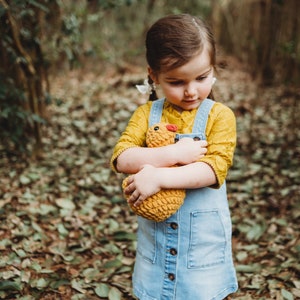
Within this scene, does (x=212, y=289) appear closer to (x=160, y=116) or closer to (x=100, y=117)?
(x=160, y=116)

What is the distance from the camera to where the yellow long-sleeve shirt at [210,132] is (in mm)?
1509

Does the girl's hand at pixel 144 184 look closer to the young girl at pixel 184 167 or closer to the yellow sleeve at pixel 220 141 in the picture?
the young girl at pixel 184 167

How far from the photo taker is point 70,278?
241cm

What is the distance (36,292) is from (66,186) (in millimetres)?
1301

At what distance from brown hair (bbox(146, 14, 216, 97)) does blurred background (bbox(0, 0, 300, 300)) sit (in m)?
0.33

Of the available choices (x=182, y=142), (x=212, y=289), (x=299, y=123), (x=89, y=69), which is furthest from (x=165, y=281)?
(x=89, y=69)

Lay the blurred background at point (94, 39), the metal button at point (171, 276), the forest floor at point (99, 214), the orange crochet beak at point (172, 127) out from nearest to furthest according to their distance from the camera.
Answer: the orange crochet beak at point (172, 127), the metal button at point (171, 276), the forest floor at point (99, 214), the blurred background at point (94, 39)

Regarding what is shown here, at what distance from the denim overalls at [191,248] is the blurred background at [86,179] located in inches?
23.9

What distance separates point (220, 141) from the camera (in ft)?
5.02

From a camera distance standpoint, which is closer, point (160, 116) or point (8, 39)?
point (160, 116)

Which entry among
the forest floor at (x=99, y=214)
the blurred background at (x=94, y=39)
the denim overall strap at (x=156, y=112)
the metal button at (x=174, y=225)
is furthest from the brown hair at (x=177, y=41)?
the blurred background at (x=94, y=39)

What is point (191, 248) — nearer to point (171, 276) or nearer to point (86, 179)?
point (171, 276)

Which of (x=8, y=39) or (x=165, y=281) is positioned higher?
(x=8, y=39)

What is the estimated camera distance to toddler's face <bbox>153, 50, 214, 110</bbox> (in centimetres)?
147
